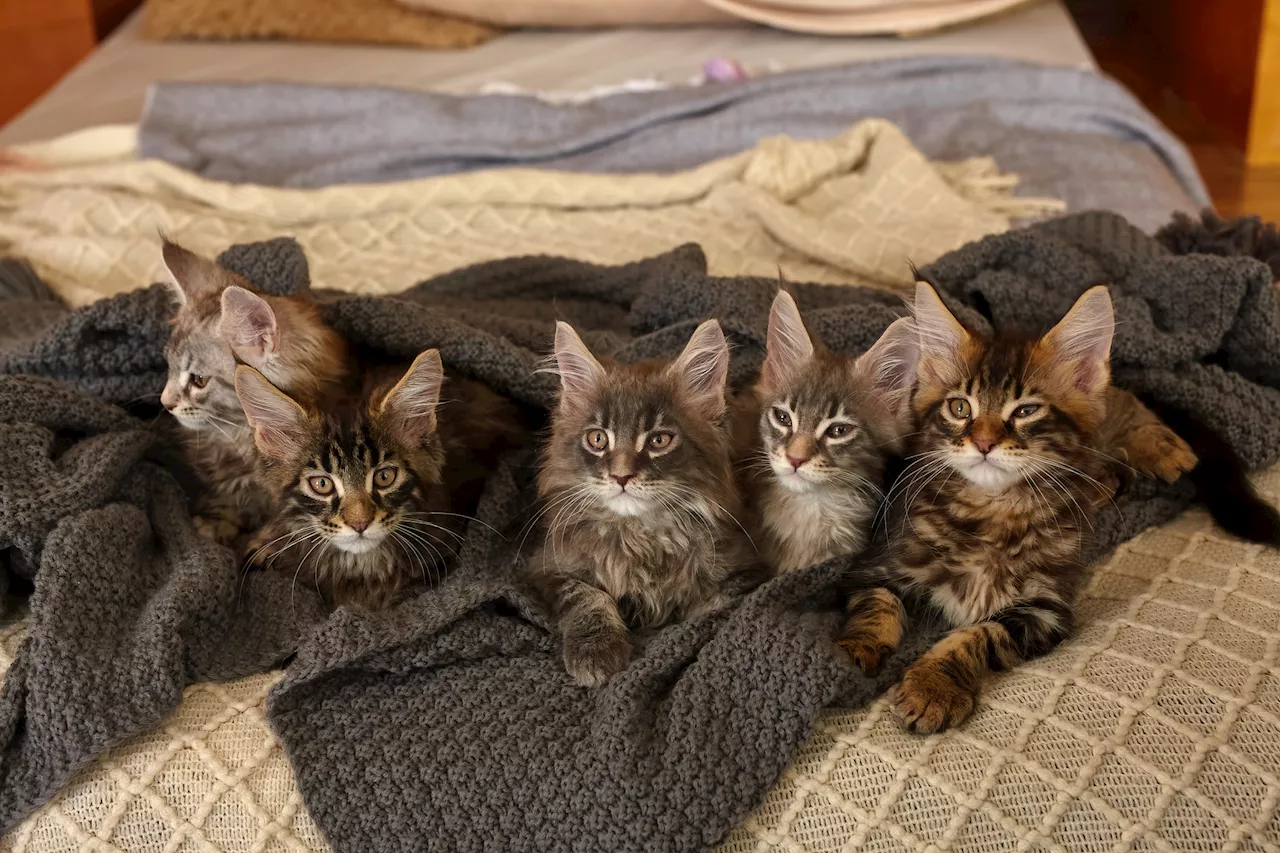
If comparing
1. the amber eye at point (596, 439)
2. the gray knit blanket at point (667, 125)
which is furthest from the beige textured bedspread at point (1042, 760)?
the gray knit blanket at point (667, 125)

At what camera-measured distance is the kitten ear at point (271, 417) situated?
4.60 feet

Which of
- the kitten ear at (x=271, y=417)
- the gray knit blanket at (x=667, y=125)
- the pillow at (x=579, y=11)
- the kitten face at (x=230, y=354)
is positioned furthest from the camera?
the pillow at (x=579, y=11)

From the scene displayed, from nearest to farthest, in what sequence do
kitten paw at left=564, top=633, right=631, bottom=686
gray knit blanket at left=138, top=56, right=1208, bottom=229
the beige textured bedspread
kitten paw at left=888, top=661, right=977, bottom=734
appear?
the beige textured bedspread < kitten paw at left=888, top=661, right=977, bottom=734 < kitten paw at left=564, top=633, right=631, bottom=686 < gray knit blanket at left=138, top=56, right=1208, bottom=229

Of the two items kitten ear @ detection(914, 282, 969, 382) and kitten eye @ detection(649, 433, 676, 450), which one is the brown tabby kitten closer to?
kitten ear @ detection(914, 282, 969, 382)

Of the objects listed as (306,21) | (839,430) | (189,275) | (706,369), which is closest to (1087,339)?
Result: (839,430)

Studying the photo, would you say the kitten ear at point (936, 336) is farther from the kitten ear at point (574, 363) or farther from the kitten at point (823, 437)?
the kitten ear at point (574, 363)

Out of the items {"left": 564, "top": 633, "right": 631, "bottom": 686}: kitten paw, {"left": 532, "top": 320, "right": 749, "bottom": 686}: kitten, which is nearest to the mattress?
{"left": 532, "top": 320, "right": 749, "bottom": 686}: kitten

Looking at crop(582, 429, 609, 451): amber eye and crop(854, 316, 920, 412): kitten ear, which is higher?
crop(854, 316, 920, 412): kitten ear

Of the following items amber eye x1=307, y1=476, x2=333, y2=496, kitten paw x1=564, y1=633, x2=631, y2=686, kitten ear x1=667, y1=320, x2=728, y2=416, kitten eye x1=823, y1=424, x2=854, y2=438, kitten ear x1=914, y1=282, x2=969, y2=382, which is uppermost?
kitten ear x1=914, y1=282, x2=969, y2=382

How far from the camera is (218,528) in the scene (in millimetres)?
1588

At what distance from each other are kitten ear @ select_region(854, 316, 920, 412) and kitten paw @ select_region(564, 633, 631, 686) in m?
0.52

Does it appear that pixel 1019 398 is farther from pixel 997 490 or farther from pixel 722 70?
pixel 722 70

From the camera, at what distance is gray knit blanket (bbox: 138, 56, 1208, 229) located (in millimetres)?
2551

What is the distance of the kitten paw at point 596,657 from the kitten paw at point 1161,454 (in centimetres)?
83
